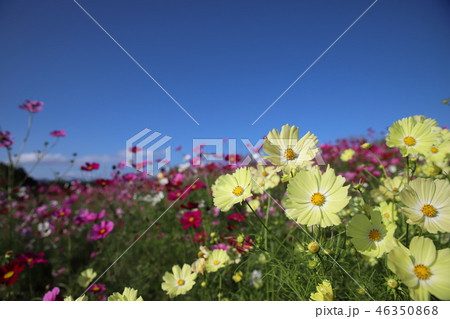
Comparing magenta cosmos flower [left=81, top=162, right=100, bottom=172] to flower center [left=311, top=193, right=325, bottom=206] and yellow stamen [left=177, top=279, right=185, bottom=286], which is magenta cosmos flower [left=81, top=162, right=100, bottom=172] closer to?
yellow stamen [left=177, top=279, right=185, bottom=286]

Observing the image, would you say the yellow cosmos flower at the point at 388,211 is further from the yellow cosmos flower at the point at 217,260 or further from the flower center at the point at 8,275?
the flower center at the point at 8,275

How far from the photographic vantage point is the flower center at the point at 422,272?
1.20ft

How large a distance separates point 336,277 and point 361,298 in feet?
0.21

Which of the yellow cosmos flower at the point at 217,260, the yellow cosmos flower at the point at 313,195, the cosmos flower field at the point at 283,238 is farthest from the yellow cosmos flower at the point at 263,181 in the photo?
the yellow cosmos flower at the point at 313,195

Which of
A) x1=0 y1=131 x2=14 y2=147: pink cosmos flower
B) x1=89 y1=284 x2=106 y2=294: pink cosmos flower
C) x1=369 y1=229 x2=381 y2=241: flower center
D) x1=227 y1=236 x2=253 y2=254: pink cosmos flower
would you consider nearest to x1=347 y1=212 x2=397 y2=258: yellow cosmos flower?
x1=369 y1=229 x2=381 y2=241: flower center

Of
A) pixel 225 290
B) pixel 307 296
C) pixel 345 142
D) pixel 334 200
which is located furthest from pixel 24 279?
pixel 345 142

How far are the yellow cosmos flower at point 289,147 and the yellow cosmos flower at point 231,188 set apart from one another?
0.22 feet

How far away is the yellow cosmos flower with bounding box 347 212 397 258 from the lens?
0.45 m

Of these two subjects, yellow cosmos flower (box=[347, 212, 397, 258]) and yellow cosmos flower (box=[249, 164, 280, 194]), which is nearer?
yellow cosmos flower (box=[347, 212, 397, 258])

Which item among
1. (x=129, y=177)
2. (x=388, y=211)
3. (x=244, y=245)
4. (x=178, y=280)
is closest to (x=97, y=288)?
(x=178, y=280)

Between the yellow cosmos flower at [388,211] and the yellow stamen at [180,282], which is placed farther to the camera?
the yellow stamen at [180,282]

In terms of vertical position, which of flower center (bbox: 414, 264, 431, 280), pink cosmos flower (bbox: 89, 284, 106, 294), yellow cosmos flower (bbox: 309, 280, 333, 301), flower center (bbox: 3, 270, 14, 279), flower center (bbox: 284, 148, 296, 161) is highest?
flower center (bbox: 284, 148, 296, 161)

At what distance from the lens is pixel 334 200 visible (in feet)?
1.47
